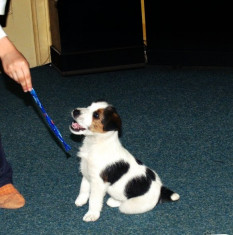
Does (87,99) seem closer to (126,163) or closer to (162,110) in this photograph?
(162,110)

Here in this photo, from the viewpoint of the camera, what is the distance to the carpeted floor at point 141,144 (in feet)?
7.37

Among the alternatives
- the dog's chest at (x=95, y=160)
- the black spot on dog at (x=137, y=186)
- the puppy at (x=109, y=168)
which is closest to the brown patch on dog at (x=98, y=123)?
the puppy at (x=109, y=168)

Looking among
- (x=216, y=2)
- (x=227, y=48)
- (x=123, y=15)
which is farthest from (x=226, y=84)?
(x=123, y=15)

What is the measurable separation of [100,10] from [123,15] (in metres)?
0.22

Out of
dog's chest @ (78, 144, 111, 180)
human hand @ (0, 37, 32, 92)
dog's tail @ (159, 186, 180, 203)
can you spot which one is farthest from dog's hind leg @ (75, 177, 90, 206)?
human hand @ (0, 37, 32, 92)

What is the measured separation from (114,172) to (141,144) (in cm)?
90

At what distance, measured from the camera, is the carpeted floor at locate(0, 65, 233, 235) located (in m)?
2.25

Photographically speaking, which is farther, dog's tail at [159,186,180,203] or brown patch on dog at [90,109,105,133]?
dog's tail at [159,186,180,203]

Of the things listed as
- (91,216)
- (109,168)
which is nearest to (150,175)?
(109,168)

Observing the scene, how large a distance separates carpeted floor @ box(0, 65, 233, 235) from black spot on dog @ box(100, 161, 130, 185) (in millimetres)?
198

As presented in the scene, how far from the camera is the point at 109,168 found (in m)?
2.21

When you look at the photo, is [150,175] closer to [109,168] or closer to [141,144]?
[109,168]

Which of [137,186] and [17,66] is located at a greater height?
[17,66]

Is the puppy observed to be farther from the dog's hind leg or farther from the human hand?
the human hand
